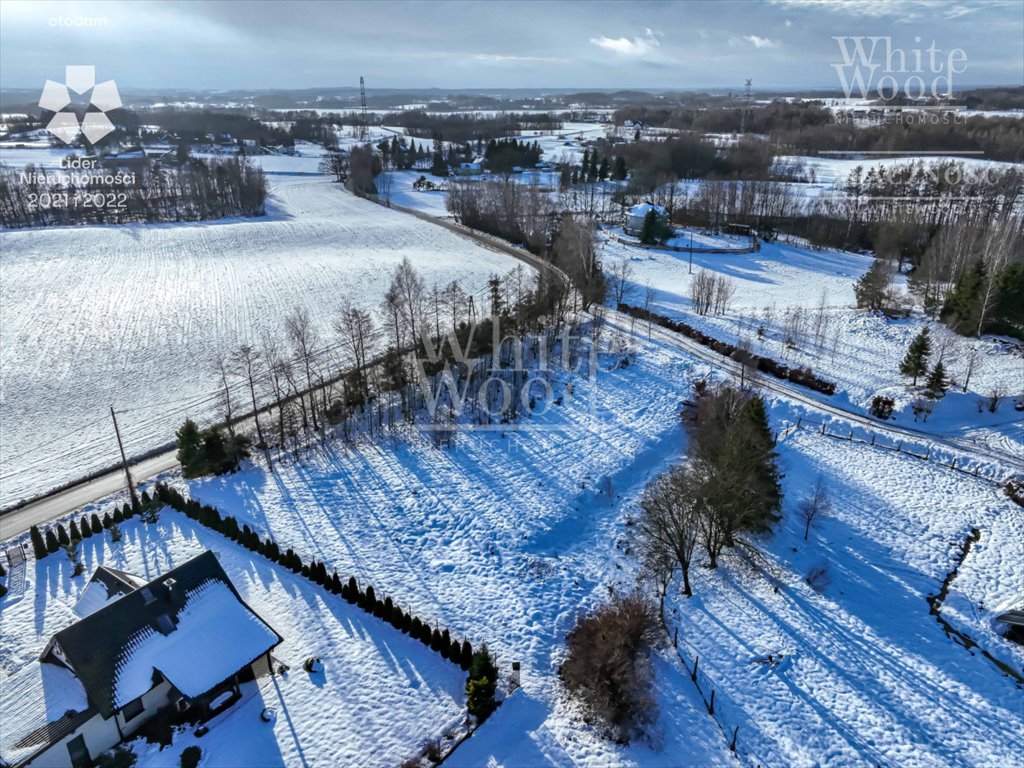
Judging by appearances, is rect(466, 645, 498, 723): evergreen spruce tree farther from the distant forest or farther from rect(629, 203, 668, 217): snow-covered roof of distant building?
the distant forest

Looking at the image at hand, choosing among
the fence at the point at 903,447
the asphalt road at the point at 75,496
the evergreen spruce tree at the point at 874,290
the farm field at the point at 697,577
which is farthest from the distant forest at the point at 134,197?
the fence at the point at 903,447

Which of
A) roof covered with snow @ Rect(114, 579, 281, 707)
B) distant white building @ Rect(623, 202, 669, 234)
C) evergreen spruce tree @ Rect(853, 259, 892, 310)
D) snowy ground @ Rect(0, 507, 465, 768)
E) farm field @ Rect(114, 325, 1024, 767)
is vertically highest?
distant white building @ Rect(623, 202, 669, 234)

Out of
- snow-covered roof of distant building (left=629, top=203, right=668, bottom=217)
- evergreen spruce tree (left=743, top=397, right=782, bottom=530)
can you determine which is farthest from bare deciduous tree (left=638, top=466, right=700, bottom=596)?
snow-covered roof of distant building (left=629, top=203, right=668, bottom=217)

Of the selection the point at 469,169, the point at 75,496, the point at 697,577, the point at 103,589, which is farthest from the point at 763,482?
the point at 469,169

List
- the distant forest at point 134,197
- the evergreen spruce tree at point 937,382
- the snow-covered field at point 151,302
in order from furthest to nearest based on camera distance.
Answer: the distant forest at point 134,197
the snow-covered field at point 151,302
the evergreen spruce tree at point 937,382

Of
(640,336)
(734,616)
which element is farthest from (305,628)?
(640,336)

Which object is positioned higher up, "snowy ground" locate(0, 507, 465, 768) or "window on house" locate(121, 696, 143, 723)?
"window on house" locate(121, 696, 143, 723)

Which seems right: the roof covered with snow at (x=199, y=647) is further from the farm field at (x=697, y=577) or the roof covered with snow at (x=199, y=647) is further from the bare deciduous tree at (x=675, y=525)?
the bare deciduous tree at (x=675, y=525)
